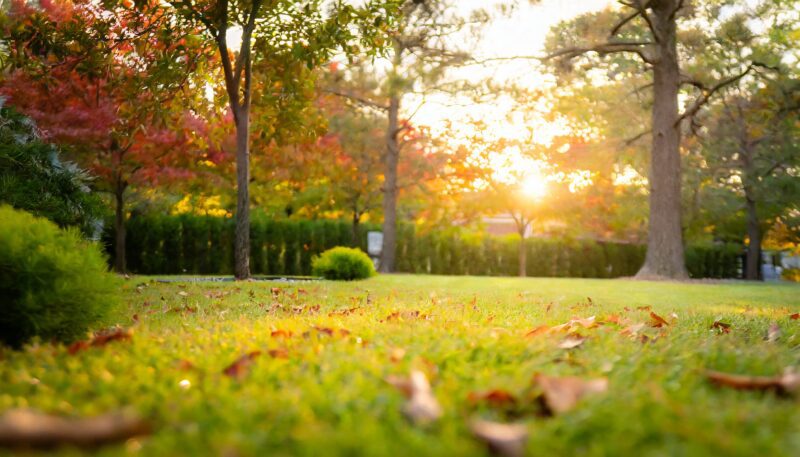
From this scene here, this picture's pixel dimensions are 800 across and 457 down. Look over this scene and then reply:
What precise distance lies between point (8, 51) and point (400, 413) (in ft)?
34.4

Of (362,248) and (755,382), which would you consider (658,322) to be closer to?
(755,382)

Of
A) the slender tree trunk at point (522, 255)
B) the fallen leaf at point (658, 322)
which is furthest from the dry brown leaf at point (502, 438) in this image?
the slender tree trunk at point (522, 255)

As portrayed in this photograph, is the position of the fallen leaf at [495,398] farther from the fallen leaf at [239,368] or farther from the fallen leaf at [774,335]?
the fallen leaf at [774,335]

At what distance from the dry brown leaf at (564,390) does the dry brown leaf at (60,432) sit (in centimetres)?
121

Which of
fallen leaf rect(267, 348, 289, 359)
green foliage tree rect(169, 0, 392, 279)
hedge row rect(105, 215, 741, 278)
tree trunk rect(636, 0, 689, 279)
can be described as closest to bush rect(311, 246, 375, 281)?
green foliage tree rect(169, 0, 392, 279)

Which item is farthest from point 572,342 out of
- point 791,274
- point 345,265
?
point 791,274

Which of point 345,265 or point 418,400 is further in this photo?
point 345,265

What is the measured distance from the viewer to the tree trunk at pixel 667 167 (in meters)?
16.0

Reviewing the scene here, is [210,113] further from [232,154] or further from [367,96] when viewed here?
[367,96]

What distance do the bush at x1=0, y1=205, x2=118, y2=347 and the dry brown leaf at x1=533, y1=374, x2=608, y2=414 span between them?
8.84 ft

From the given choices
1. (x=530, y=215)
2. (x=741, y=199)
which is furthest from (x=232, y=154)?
(x=741, y=199)

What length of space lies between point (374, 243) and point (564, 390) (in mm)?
18189

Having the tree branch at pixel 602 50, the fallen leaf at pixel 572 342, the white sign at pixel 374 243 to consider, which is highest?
the tree branch at pixel 602 50

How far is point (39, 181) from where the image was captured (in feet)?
24.3
